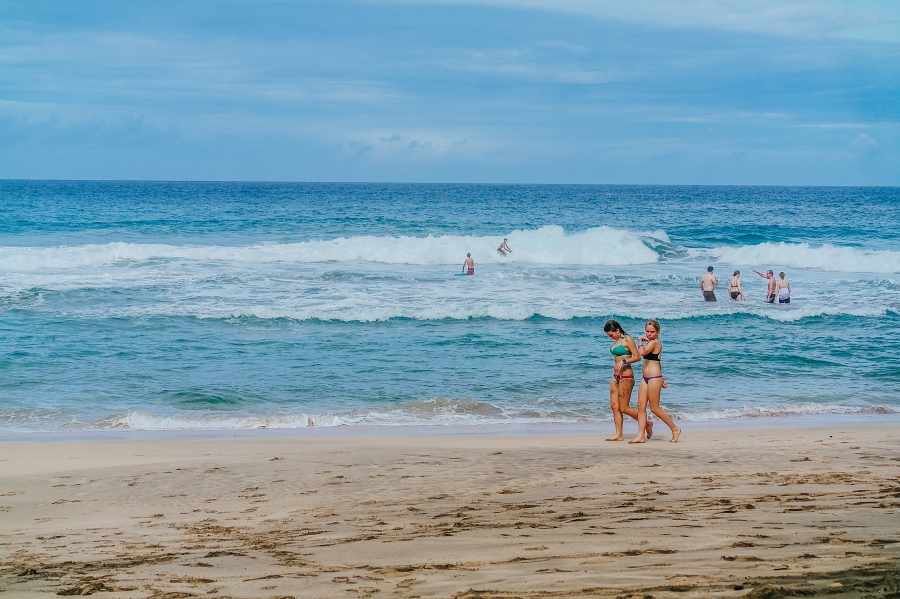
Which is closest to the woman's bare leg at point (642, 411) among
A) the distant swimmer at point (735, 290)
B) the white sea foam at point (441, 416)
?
the white sea foam at point (441, 416)

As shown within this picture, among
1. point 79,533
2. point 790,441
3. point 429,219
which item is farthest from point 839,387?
point 429,219

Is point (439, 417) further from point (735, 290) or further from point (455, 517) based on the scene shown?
point (735, 290)

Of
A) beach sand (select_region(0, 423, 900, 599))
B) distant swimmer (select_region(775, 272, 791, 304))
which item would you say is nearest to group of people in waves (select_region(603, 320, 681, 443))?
beach sand (select_region(0, 423, 900, 599))

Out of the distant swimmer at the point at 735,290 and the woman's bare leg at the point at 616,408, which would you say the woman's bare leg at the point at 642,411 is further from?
the distant swimmer at the point at 735,290

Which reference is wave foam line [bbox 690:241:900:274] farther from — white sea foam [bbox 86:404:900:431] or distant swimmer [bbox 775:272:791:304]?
white sea foam [bbox 86:404:900:431]

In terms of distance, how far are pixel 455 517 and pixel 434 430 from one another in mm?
5069

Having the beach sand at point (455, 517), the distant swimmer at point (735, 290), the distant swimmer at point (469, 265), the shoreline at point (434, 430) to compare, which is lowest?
the shoreline at point (434, 430)

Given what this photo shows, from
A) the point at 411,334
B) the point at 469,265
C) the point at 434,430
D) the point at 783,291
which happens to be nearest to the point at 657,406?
the point at 434,430

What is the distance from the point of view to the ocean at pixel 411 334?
12188mm

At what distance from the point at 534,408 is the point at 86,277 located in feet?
60.6

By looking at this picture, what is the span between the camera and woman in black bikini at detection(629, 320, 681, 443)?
923 cm

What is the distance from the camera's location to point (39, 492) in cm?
745

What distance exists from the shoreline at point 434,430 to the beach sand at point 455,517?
682 millimetres

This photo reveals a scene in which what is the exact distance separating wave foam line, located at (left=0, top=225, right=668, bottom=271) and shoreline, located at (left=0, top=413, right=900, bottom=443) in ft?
65.9
